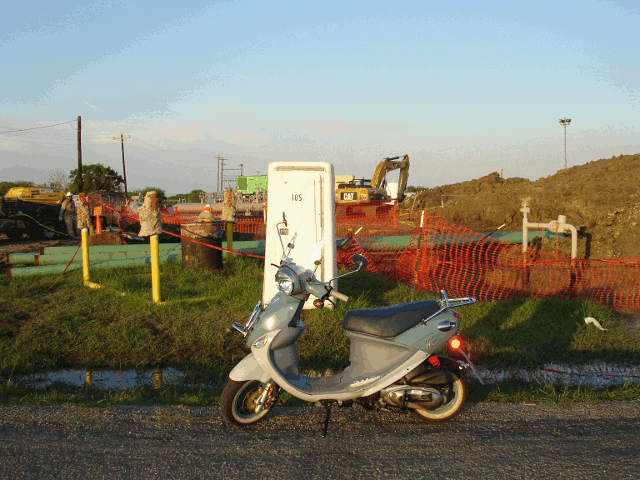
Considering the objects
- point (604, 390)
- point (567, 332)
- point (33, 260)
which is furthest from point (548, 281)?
point (33, 260)

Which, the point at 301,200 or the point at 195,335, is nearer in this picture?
the point at 195,335

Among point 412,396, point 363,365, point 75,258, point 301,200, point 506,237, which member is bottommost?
point 412,396

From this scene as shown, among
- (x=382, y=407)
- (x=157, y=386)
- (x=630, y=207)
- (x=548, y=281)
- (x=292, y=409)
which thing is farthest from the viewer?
(x=630, y=207)

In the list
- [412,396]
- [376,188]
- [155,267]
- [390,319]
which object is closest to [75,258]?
[155,267]

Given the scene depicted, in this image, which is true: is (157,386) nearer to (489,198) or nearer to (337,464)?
(337,464)

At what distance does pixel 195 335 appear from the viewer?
6016 millimetres

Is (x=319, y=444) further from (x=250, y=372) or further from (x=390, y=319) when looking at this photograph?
(x=390, y=319)

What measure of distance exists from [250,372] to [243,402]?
0.26m

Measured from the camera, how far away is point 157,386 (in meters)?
4.89

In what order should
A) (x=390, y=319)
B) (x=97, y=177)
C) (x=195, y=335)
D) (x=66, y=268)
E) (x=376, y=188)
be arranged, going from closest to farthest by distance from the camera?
(x=390, y=319) < (x=195, y=335) < (x=66, y=268) < (x=376, y=188) < (x=97, y=177)

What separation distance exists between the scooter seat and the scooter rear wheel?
1.79 ft

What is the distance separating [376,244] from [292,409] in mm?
7706

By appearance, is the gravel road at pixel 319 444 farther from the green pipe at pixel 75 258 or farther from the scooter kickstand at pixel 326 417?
the green pipe at pixel 75 258

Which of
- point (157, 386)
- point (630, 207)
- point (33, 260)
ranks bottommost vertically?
point (157, 386)
